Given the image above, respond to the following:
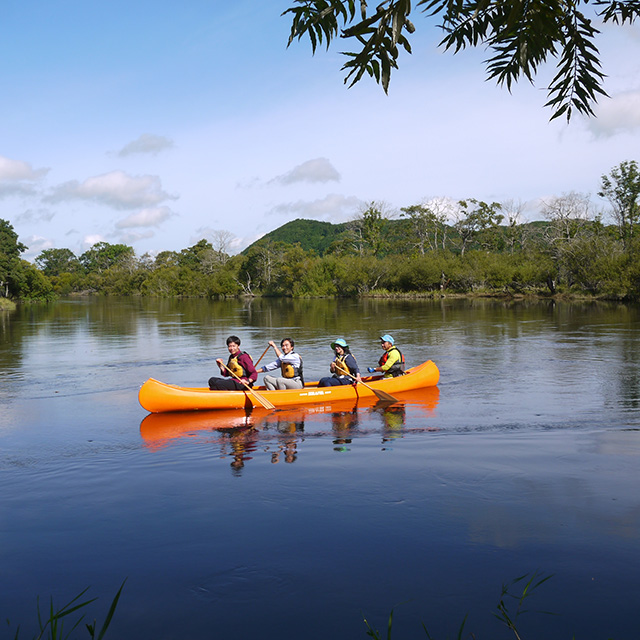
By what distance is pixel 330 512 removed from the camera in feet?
19.8

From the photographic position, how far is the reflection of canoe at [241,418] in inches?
383

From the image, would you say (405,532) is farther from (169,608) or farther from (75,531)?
(75,531)

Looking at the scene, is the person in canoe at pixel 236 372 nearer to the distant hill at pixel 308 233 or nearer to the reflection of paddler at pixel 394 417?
the reflection of paddler at pixel 394 417

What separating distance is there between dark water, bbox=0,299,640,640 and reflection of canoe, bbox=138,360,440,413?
239mm

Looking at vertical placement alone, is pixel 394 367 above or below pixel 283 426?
above

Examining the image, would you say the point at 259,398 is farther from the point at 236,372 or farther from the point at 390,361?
the point at 390,361

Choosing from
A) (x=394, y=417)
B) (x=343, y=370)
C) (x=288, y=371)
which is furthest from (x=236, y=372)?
(x=394, y=417)

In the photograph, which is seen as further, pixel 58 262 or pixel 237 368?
pixel 58 262

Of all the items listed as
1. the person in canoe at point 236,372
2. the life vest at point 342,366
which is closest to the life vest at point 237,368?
the person in canoe at point 236,372

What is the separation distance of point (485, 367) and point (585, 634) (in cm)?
1256

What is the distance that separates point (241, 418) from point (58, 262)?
5808 inches

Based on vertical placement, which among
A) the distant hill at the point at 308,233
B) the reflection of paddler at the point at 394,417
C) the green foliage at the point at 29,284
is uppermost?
the distant hill at the point at 308,233

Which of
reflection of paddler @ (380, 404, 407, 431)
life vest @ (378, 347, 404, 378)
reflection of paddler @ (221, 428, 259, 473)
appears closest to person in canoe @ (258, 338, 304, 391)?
reflection of paddler @ (380, 404, 407, 431)

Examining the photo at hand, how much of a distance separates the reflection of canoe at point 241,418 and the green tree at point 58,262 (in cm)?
14159
